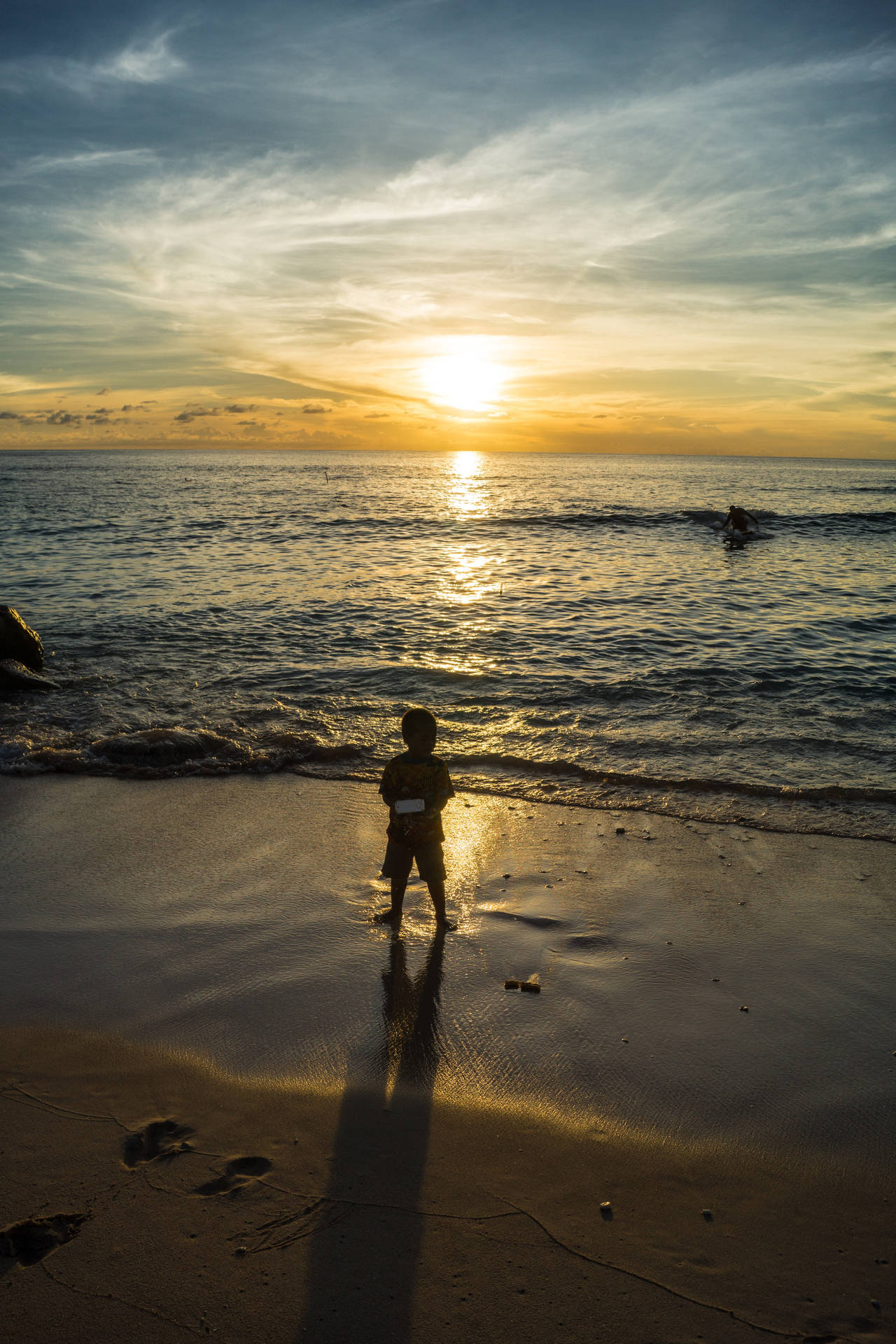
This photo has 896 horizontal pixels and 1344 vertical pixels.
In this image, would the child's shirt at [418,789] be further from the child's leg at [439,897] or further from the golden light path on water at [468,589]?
the golden light path on water at [468,589]

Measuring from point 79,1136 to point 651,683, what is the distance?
961 cm

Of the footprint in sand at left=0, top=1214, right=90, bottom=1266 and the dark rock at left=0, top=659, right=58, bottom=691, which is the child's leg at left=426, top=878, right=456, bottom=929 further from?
the dark rock at left=0, top=659, right=58, bottom=691

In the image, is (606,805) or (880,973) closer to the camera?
(880,973)

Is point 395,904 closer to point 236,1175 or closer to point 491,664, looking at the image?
point 236,1175

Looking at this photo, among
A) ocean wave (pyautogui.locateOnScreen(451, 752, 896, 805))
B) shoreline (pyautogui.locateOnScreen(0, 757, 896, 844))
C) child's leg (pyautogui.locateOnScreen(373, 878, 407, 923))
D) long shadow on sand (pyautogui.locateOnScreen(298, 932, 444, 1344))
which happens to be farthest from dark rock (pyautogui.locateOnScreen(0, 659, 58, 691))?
long shadow on sand (pyautogui.locateOnScreen(298, 932, 444, 1344))

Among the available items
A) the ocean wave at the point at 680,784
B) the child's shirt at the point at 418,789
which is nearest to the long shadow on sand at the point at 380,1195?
the child's shirt at the point at 418,789

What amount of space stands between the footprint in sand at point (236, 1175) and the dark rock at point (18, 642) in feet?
34.4

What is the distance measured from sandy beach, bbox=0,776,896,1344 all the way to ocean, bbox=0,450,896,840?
1867 mm

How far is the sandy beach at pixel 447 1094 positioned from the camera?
259 cm

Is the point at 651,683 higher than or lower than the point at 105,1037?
higher

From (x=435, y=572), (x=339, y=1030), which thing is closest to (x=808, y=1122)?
(x=339, y=1030)

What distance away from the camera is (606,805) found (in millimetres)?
7199

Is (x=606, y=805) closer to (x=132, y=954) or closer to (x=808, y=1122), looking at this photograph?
(x=808, y=1122)

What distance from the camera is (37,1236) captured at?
271 centimetres
